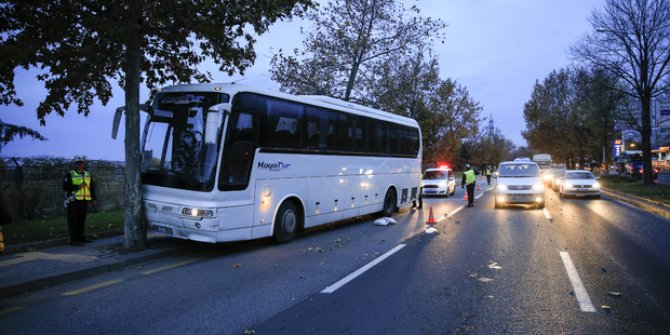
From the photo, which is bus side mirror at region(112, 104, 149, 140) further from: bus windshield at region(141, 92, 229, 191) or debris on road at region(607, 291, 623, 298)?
debris on road at region(607, 291, 623, 298)

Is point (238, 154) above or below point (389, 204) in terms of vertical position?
above

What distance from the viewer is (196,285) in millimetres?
6332

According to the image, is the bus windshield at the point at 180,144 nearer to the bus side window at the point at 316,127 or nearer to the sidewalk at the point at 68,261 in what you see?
the sidewalk at the point at 68,261

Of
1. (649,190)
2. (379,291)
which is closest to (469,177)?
(379,291)

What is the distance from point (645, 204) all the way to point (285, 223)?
55.8ft

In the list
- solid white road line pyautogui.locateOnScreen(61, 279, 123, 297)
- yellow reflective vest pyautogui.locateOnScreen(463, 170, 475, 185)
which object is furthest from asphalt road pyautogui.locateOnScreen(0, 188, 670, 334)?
yellow reflective vest pyautogui.locateOnScreen(463, 170, 475, 185)

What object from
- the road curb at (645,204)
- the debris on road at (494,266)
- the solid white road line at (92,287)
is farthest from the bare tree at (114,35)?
the road curb at (645,204)

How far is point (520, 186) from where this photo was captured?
1712 cm

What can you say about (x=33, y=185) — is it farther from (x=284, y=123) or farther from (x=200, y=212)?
(x=284, y=123)

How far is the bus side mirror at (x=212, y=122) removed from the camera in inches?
289

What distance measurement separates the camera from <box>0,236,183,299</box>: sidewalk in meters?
6.20

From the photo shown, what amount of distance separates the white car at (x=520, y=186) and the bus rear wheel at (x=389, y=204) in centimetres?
478

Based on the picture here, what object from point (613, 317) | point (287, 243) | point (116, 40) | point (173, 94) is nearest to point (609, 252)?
point (613, 317)

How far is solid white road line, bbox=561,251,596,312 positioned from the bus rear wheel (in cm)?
739
